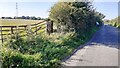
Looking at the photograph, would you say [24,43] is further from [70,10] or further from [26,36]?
[70,10]

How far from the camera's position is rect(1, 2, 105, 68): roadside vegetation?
8789mm

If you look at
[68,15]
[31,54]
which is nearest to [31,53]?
[31,54]

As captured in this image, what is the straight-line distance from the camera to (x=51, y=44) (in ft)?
46.2

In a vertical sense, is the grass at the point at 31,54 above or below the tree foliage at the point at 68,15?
below

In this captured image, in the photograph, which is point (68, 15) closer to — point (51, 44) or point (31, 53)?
point (51, 44)

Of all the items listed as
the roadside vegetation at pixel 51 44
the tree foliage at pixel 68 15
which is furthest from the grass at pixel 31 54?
the tree foliage at pixel 68 15

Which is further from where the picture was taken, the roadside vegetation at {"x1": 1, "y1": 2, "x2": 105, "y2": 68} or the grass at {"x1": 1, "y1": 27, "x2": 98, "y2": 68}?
the roadside vegetation at {"x1": 1, "y1": 2, "x2": 105, "y2": 68}

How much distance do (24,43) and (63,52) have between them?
2160 millimetres

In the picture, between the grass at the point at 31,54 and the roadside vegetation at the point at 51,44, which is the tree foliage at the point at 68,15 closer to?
the roadside vegetation at the point at 51,44

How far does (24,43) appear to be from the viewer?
42.3 ft

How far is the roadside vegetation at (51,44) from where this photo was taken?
8.79 meters

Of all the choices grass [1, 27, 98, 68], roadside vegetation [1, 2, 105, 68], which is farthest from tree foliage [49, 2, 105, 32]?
grass [1, 27, 98, 68]

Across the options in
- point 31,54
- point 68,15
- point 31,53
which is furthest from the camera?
point 68,15

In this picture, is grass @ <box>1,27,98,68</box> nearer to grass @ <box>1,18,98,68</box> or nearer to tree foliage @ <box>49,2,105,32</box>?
grass @ <box>1,18,98,68</box>
